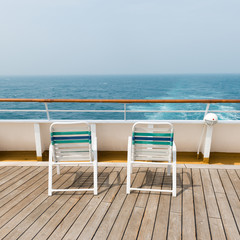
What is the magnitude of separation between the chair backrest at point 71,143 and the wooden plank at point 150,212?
831mm

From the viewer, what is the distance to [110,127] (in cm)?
340

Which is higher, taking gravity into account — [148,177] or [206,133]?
[206,133]

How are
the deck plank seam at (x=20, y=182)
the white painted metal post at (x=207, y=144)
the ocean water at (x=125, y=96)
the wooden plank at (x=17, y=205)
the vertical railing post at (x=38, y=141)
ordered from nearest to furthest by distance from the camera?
1. the wooden plank at (x=17, y=205)
2. the deck plank seam at (x=20, y=182)
3. the white painted metal post at (x=207, y=144)
4. the vertical railing post at (x=38, y=141)
5. the ocean water at (x=125, y=96)

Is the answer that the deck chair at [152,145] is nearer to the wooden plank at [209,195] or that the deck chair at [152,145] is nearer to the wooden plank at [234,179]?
the wooden plank at [209,195]

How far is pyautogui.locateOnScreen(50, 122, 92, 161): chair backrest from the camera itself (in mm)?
2068

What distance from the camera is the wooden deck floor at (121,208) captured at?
157 centimetres

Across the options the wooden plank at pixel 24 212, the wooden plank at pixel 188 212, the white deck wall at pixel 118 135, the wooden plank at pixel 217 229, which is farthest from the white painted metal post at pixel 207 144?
the wooden plank at pixel 24 212

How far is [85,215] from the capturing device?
1.78m

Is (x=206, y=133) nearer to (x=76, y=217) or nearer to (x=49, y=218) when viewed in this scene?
(x=76, y=217)

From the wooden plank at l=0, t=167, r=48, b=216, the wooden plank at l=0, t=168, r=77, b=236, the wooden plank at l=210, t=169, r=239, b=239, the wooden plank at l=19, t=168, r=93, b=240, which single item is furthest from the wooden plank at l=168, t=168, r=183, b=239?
the wooden plank at l=0, t=167, r=48, b=216

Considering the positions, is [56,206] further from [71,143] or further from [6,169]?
[6,169]

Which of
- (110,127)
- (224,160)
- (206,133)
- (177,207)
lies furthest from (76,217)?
(224,160)

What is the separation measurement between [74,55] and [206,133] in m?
111

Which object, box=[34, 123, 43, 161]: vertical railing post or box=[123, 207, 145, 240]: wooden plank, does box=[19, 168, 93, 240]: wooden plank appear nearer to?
box=[123, 207, 145, 240]: wooden plank
